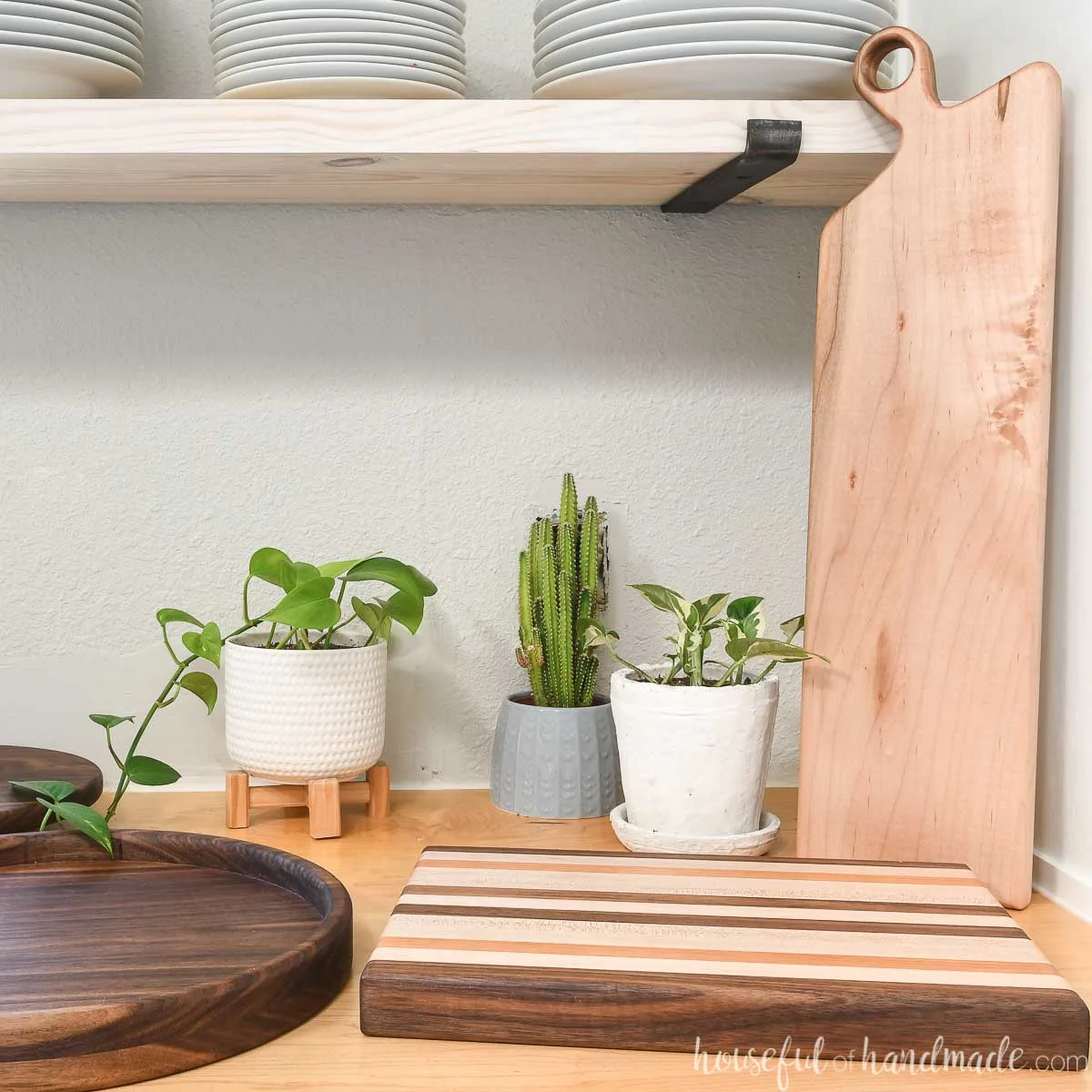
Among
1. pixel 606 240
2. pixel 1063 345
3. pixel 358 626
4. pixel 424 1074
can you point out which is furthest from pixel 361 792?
pixel 1063 345

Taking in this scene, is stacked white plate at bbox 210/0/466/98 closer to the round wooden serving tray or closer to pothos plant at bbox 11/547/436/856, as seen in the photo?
pothos plant at bbox 11/547/436/856

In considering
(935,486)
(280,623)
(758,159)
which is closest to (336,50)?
(758,159)

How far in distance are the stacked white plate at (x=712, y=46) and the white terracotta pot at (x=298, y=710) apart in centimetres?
52

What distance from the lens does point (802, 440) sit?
1.24 m

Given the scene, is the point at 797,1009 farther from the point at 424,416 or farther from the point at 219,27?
the point at 219,27

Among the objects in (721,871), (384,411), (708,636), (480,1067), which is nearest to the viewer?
(480,1067)

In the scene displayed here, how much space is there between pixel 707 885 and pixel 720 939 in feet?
0.34

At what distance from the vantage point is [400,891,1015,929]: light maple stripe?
2.54ft

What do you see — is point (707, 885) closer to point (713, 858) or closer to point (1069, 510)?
point (713, 858)

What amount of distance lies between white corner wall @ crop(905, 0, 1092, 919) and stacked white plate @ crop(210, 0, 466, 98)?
484 millimetres

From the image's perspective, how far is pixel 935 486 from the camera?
0.92 meters

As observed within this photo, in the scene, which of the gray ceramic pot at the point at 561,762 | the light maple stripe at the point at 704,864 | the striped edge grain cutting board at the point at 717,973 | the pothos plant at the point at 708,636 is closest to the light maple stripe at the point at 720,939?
the striped edge grain cutting board at the point at 717,973

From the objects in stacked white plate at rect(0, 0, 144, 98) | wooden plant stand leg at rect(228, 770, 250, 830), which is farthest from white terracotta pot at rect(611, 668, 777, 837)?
stacked white plate at rect(0, 0, 144, 98)

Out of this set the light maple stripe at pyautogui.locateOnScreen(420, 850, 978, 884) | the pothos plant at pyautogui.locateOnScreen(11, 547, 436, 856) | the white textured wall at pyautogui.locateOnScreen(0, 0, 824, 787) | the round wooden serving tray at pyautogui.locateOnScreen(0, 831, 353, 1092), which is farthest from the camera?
the white textured wall at pyautogui.locateOnScreen(0, 0, 824, 787)
